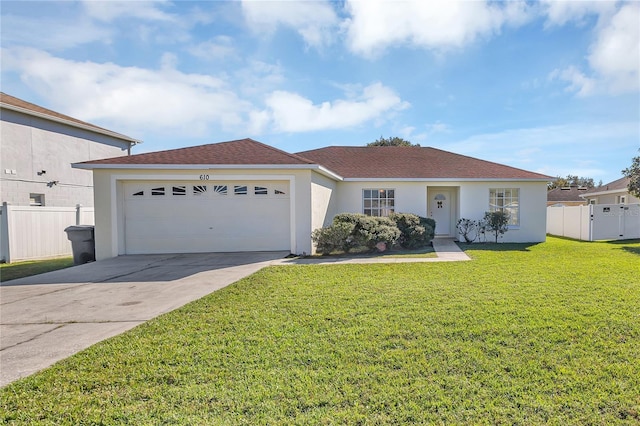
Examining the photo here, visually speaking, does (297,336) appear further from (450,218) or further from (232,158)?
(450,218)

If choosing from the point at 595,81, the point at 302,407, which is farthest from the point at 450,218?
the point at 302,407

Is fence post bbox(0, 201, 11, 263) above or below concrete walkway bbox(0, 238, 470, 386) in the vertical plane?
above

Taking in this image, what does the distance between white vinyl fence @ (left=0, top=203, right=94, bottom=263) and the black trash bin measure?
2540 millimetres

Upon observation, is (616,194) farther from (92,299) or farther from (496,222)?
(92,299)

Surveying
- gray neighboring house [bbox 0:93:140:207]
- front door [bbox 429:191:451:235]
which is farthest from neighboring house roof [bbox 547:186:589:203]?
gray neighboring house [bbox 0:93:140:207]

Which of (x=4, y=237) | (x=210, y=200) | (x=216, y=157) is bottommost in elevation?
(x=4, y=237)

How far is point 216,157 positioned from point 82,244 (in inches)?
214

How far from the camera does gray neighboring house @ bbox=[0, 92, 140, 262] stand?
1301 cm

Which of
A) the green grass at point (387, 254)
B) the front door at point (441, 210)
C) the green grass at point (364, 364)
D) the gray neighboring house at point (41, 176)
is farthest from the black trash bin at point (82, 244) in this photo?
the front door at point (441, 210)

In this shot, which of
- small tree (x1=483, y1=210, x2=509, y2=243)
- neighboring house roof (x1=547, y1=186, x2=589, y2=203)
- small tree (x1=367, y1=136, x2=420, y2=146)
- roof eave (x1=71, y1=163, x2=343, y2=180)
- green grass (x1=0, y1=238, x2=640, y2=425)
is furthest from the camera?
small tree (x1=367, y1=136, x2=420, y2=146)

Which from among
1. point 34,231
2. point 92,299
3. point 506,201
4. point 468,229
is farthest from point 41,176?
point 506,201

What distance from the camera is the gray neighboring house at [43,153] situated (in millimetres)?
15891

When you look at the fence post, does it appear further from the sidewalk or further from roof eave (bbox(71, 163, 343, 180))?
the sidewalk

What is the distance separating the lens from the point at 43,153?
17.4 metres
